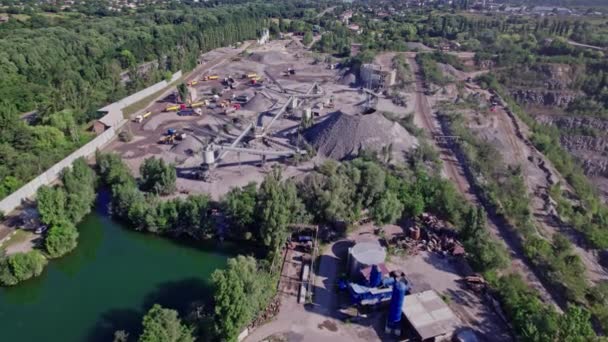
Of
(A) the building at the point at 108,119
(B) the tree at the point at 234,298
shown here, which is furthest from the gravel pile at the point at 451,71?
(B) the tree at the point at 234,298

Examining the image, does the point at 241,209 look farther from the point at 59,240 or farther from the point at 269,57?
the point at 269,57

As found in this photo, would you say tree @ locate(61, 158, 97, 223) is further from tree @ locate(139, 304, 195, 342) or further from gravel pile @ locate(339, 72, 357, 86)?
gravel pile @ locate(339, 72, 357, 86)

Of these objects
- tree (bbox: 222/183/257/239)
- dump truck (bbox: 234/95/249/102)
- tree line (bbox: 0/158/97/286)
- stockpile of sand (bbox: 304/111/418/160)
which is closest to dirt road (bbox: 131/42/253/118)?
dump truck (bbox: 234/95/249/102)

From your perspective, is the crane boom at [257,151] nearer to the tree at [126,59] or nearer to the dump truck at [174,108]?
the dump truck at [174,108]

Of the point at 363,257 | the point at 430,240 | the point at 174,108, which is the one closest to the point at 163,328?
the point at 363,257

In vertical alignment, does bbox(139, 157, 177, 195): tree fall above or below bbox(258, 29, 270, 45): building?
below

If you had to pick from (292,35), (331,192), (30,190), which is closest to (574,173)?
(331,192)
